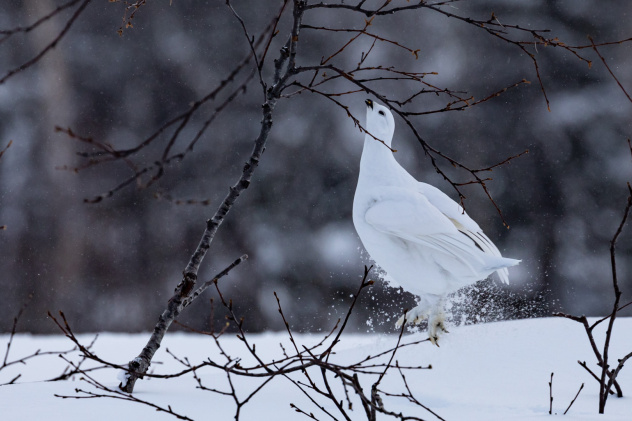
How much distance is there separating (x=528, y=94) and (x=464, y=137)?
23.1 inches

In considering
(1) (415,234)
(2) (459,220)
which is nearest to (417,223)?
(1) (415,234)

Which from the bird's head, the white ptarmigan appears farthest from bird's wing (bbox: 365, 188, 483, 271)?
the bird's head

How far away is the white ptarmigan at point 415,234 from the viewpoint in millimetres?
1442

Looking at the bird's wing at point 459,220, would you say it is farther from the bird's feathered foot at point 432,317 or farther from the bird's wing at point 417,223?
the bird's feathered foot at point 432,317

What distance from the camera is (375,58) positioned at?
529 cm

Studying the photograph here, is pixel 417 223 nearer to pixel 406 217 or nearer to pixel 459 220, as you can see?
pixel 406 217

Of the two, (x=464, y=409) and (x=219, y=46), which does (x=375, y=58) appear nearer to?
(x=219, y=46)

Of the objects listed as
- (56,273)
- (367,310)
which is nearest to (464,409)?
(367,310)

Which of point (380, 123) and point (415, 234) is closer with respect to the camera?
point (415, 234)

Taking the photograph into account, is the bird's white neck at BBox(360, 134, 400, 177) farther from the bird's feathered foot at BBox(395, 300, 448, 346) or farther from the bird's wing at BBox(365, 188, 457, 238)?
the bird's feathered foot at BBox(395, 300, 448, 346)

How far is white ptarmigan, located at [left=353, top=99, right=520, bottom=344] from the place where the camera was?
1.44 metres

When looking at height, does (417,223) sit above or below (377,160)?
below

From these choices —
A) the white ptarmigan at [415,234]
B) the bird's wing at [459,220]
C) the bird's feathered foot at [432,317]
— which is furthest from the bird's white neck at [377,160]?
the bird's feathered foot at [432,317]

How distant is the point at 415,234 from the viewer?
4.71 ft
